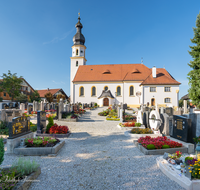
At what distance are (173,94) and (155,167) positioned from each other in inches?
1230

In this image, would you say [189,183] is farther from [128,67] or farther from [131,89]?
[128,67]

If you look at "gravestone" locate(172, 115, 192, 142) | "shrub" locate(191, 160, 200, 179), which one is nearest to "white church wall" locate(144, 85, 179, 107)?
"gravestone" locate(172, 115, 192, 142)

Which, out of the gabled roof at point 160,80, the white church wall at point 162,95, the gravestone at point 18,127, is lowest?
the gravestone at point 18,127

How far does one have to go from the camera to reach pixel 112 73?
3669 cm

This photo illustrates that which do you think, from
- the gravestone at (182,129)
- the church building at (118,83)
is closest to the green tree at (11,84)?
the church building at (118,83)

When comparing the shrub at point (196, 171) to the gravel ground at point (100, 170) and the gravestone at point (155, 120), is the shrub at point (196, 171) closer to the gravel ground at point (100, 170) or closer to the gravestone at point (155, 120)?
the gravel ground at point (100, 170)

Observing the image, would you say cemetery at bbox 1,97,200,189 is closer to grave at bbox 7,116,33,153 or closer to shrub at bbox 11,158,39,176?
grave at bbox 7,116,33,153

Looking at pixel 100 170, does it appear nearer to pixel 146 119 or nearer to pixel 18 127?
pixel 18 127

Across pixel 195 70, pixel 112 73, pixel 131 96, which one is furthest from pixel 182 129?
pixel 112 73

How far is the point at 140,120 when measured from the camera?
411 inches

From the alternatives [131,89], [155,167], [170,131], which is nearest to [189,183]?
[155,167]

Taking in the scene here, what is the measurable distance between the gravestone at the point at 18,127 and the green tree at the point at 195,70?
1882 centimetres

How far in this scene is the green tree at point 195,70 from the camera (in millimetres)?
16266

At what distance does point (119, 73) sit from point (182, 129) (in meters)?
31.4
